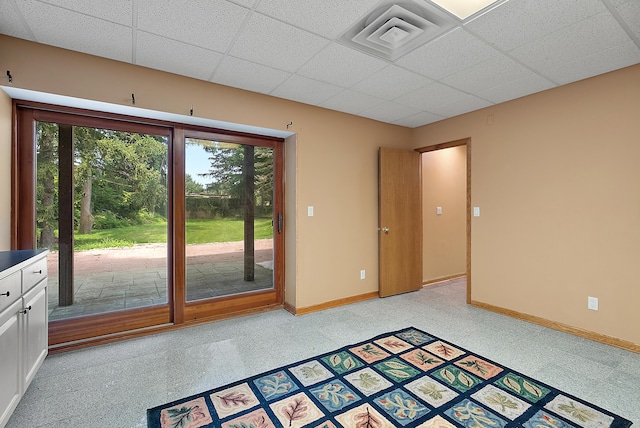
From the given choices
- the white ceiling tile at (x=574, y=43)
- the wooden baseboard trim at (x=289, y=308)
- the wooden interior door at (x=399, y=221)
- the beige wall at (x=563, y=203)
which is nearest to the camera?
the white ceiling tile at (x=574, y=43)

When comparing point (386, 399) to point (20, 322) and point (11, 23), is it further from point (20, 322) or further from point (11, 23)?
point (11, 23)

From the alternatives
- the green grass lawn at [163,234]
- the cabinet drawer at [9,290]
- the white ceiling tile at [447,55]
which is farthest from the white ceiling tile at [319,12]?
the green grass lawn at [163,234]

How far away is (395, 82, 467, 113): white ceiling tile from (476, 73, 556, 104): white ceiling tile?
0.27 m

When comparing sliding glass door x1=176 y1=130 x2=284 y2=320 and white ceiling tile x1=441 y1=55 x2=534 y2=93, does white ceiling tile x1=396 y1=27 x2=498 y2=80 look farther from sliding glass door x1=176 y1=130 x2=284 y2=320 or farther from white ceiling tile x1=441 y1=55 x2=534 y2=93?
sliding glass door x1=176 y1=130 x2=284 y2=320

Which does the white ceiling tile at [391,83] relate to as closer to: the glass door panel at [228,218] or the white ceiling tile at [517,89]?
the white ceiling tile at [517,89]

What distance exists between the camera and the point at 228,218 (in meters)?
3.51

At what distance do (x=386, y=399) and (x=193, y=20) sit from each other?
9.18 feet

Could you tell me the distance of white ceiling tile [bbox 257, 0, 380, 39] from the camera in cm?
187

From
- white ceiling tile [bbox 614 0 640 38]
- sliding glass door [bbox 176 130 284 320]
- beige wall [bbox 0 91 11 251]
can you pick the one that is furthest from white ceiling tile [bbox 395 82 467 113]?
beige wall [bbox 0 91 11 251]

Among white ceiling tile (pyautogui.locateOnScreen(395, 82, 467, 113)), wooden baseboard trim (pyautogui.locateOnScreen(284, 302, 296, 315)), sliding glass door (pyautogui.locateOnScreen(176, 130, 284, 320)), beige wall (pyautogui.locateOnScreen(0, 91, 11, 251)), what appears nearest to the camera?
beige wall (pyautogui.locateOnScreen(0, 91, 11, 251))

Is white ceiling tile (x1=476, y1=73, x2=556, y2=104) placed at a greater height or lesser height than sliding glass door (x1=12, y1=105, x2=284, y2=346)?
greater

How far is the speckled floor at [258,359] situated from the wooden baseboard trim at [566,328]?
0.08m

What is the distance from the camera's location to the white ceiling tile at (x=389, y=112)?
3.70m

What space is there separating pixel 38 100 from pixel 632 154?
16.6 feet
